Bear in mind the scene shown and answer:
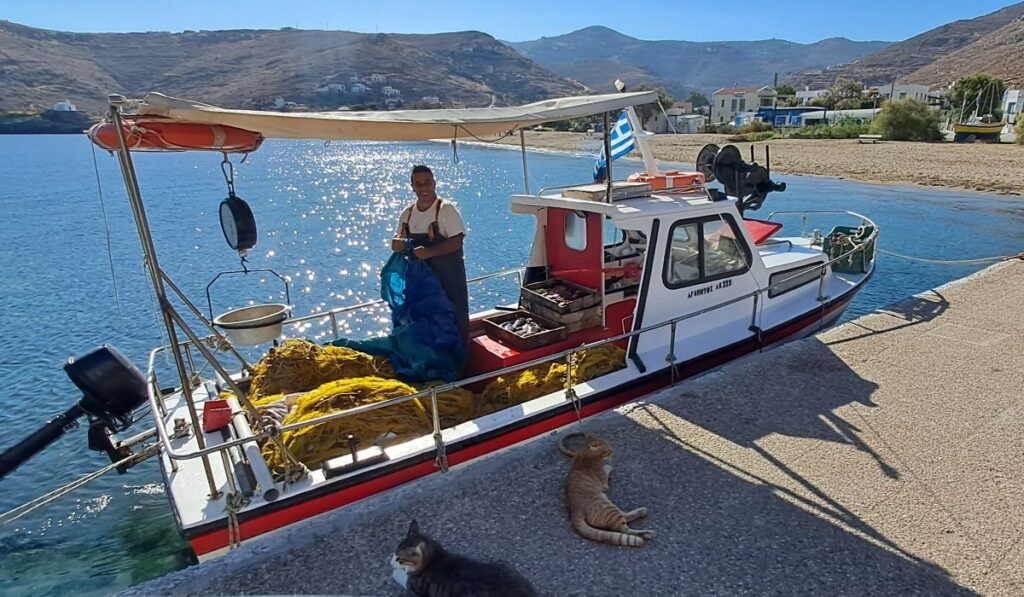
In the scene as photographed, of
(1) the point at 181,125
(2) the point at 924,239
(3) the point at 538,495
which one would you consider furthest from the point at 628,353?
(2) the point at 924,239

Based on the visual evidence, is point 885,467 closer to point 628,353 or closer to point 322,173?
point 628,353

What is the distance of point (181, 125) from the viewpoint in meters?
3.69

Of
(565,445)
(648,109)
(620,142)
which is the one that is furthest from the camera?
(648,109)

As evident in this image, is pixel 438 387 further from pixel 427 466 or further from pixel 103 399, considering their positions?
pixel 103 399

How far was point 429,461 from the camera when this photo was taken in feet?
14.9

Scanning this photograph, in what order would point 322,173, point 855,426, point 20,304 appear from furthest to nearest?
point 322,173 < point 20,304 < point 855,426

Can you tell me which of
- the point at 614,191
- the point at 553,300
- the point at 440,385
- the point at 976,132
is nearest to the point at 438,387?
the point at 440,385

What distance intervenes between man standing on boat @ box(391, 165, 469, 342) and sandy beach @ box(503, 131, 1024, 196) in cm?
1883

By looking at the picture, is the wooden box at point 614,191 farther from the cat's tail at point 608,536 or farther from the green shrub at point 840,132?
the green shrub at point 840,132

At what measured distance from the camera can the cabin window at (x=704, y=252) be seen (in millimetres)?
6113

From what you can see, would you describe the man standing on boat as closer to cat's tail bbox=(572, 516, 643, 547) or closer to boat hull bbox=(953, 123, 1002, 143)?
cat's tail bbox=(572, 516, 643, 547)

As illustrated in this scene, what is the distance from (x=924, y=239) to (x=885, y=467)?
19180 mm

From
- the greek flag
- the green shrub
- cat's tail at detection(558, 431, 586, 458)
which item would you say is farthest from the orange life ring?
the green shrub

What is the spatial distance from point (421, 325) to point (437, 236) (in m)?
0.89
